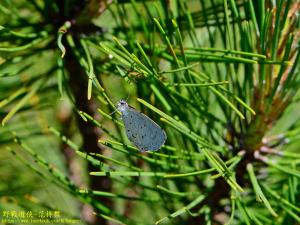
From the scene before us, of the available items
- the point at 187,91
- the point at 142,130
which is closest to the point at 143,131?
the point at 142,130

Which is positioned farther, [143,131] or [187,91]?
[187,91]

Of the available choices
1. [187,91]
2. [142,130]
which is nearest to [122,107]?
[142,130]

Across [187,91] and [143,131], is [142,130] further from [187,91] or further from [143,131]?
[187,91]

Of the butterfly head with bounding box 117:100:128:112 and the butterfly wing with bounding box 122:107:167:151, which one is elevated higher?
the butterfly head with bounding box 117:100:128:112

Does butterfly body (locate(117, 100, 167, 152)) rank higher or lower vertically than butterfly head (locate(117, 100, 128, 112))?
lower

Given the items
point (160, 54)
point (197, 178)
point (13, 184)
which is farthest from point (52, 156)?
point (160, 54)

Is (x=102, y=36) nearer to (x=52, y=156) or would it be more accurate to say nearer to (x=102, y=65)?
(x=102, y=65)
